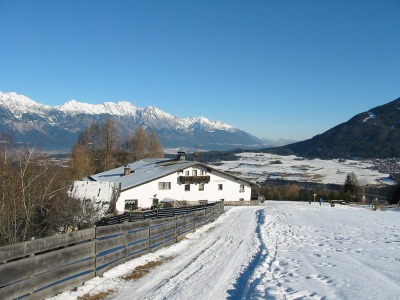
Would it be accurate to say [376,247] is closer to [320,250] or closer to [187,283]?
[320,250]

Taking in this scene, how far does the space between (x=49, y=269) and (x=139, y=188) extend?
156 ft

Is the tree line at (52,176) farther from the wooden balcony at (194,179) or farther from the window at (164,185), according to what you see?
the wooden balcony at (194,179)

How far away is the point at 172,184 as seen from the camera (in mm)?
58031

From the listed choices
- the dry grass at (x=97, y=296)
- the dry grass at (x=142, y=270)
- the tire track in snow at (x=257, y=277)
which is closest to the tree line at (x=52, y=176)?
the dry grass at (x=142, y=270)

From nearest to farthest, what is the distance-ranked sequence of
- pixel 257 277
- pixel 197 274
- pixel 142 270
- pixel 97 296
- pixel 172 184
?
pixel 97 296
pixel 257 277
pixel 197 274
pixel 142 270
pixel 172 184

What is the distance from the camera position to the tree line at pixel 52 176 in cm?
1814

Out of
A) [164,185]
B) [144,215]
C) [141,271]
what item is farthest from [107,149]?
[141,271]

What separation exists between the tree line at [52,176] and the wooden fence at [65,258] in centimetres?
643

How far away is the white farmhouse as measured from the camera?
54656mm

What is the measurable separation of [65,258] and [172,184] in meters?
49.7

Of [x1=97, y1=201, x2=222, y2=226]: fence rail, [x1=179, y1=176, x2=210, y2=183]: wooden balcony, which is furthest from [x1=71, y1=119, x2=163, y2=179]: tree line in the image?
[x1=97, y1=201, x2=222, y2=226]: fence rail

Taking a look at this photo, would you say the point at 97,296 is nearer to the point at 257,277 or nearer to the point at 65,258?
the point at 65,258

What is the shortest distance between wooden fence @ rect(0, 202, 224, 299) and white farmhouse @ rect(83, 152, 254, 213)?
40503 millimetres

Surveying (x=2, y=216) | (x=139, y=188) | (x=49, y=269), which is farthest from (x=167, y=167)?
(x=49, y=269)
